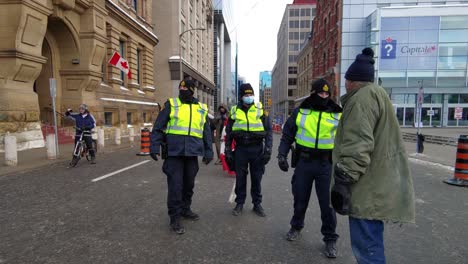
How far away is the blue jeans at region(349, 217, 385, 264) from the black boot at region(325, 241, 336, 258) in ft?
3.12

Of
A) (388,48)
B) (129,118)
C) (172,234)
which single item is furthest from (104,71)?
(388,48)

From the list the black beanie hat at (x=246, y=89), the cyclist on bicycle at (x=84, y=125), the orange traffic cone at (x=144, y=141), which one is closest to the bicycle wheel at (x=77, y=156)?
the cyclist on bicycle at (x=84, y=125)

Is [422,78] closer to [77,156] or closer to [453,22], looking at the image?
[453,22]

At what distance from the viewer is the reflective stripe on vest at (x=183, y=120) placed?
4.03 m

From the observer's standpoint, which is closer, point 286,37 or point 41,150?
point 41,150

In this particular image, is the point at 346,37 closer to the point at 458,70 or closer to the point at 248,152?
the point at 458,70

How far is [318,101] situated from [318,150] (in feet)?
1.96

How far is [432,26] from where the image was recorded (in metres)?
29.7

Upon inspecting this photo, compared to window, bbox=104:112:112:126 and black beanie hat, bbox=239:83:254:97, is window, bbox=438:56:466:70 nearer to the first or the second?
window, bbox=104:112:112:126

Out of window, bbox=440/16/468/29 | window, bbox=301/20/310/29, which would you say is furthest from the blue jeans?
window, bbox=301/20/310/29

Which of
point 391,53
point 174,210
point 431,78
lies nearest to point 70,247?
point 174,210

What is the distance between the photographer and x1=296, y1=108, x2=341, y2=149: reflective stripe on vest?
134 inches

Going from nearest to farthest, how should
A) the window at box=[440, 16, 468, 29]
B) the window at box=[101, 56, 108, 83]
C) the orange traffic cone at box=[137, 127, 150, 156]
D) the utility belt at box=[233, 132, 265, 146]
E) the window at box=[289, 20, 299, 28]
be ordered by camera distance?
the utility belt at box=[233, 132, 265, 146] < the orange traffic cone at box=[137, 127, 150, 156] < the window at box=[101, 56, 108, 83] < the window at box=[440, 16, 468, 29] < the window at box=[289, 20, 299, 28]

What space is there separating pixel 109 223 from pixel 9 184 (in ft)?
13.3
